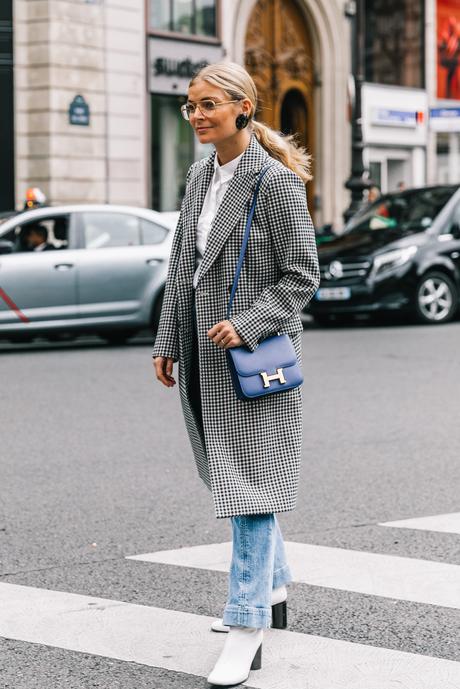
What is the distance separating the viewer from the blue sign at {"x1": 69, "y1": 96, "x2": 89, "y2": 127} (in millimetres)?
23078

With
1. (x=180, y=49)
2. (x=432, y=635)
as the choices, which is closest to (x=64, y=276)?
(x=432, y=635)

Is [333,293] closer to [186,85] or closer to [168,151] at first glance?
[168,151]

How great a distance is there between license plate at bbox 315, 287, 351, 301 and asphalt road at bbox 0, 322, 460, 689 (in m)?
4.18

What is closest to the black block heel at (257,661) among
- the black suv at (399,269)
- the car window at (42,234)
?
the car window at (42,234)

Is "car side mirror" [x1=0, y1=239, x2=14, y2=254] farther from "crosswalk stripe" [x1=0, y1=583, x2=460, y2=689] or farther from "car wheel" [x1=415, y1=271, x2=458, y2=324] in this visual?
"crosswalk stripe" [x1=0, y1=583, x2=460, y2=689]

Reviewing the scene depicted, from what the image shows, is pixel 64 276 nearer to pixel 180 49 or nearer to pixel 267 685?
pixel 267 685

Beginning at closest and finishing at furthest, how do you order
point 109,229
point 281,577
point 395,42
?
point 281,577 → point 109,229 → point 395,42

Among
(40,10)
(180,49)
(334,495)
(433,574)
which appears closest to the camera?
(433,574)

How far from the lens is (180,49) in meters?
25.2

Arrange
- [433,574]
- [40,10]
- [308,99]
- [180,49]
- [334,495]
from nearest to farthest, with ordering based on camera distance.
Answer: [433,574] → [334,495] → [40,10] → [180,49] → [308,99]

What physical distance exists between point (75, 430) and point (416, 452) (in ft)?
7.27

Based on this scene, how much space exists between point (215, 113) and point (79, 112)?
19843 mm

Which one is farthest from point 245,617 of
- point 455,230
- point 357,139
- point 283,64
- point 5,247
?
point 283,64

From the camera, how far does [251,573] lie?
12.7 feet
